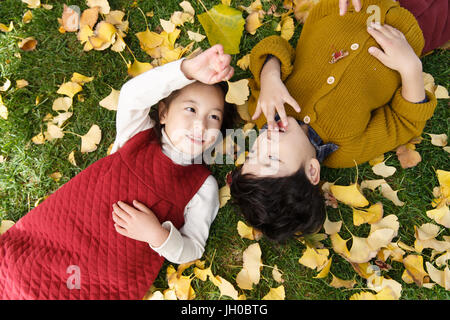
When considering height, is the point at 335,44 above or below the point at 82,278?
above

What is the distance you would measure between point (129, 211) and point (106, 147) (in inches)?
16.4

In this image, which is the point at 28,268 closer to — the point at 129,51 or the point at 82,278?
the point at 82,278

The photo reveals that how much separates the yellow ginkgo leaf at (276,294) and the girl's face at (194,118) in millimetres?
682

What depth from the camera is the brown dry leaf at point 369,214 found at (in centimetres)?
146

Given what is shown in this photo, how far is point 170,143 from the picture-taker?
1389 millimetres

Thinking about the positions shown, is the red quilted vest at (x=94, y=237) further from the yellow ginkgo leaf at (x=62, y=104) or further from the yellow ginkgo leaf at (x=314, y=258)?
the yellow ginkgo leaf at (x=314, y=258)

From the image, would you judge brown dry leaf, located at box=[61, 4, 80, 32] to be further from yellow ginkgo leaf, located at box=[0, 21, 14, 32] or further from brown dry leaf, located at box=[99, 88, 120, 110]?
brown dry leaf, located at box=[99, 88, 120, 110]

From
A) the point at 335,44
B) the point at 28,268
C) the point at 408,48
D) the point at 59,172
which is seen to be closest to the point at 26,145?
the point at 59,172

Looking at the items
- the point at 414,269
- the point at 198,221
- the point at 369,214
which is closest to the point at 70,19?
the point at 198,221

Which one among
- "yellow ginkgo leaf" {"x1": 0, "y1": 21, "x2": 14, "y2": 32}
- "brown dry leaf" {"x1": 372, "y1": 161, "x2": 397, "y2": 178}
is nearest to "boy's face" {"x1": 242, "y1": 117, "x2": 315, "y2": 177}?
"brown dry leaf" {"x1": 372, "y1": 161, "x2": 397, "y2": 178}

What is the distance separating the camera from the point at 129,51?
1620 millimetres

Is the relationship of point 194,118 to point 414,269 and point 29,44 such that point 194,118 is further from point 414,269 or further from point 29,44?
point 414,269

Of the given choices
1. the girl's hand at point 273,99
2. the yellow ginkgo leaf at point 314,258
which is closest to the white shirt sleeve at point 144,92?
the girl's hand at point 273,99

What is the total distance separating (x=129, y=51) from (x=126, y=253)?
0.95 meters
